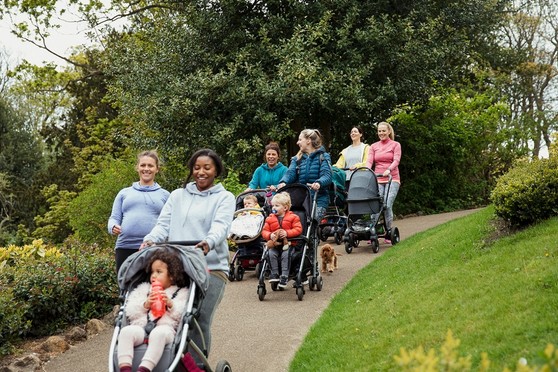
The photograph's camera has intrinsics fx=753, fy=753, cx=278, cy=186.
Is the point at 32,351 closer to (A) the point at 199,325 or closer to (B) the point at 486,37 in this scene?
(A) the point at 199,325

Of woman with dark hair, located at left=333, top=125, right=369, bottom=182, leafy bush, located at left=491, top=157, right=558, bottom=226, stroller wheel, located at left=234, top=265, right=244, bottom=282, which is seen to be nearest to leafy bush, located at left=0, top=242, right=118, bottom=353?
stroller wheel, located at left=234, top=265, right=244, bottom=282

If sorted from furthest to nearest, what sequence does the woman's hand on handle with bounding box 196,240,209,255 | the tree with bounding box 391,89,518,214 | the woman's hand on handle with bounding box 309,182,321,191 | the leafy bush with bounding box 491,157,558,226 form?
1. the tree with bounding box 391,89,518,214
2. the woman's hand on handle with bounding box 309,182,321,191
3. the leafy bush with bounding box 491,157,558,226
4. the woman's hand on handle with bounding box 196,240,209,255

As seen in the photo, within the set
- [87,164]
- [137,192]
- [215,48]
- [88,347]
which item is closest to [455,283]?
[137,192]

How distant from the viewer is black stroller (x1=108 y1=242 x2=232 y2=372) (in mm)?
5129

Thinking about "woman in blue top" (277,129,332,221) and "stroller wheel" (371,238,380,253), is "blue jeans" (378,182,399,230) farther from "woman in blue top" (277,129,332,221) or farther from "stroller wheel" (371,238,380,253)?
"woman in blue top" (277,129,332,221)

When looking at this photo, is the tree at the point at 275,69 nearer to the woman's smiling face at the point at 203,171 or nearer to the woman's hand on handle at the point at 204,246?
the woman's smiling face at the point at 203,171

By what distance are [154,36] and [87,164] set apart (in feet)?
36.2

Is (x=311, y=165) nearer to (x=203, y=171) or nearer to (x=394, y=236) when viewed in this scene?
(x=394, y=236)

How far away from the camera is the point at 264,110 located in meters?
17.2

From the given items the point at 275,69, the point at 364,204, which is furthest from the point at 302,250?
the point at 275,69

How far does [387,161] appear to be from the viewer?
13.3m

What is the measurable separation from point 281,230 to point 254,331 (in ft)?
5.71

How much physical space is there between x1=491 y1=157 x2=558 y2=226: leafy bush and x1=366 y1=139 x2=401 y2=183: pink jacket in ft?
13.3

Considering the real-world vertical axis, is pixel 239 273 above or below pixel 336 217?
below
